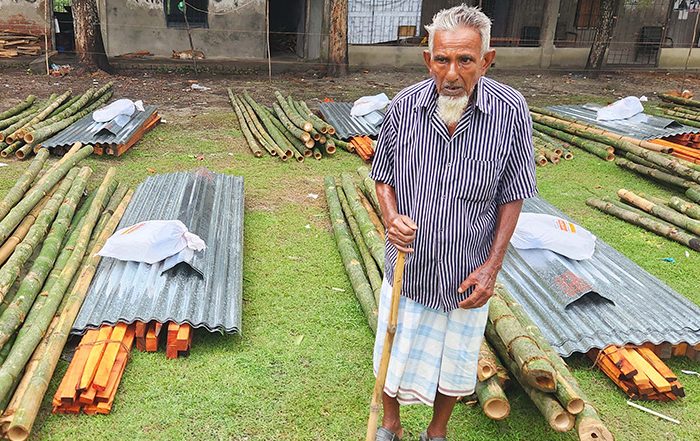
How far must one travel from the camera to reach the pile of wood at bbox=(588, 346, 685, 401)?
3.71 metres

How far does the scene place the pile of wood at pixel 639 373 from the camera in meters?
3.71

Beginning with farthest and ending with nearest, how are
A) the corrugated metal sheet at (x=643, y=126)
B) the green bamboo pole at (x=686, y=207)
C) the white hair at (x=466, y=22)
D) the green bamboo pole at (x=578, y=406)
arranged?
the corrugated metal sheet at (x=643, y=126), the green bamboo pole at (x=686, y=207), the green bamboo pole at (x=578, y=406), the white hair at (x=466, y=22)

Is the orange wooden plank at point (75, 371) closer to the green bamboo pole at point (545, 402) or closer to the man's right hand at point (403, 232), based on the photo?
the man's right hand at point (403, 232)

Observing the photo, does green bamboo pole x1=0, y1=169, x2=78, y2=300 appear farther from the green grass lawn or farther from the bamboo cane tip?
the bamboo cane tip

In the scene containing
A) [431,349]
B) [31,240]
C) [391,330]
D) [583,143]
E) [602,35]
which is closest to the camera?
[391,330]

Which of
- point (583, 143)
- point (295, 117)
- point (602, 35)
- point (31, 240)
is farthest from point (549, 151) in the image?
point (602, 35)

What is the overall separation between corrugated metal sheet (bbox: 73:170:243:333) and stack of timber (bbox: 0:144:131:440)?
17 centimetres

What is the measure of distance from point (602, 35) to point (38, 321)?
16036 millimetres

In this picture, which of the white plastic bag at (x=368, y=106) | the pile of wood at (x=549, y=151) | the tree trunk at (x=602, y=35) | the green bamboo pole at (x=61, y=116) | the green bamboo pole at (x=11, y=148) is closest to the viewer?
the green bamboo pole at (x=11, y=148)

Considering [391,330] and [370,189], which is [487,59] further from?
[370,189]

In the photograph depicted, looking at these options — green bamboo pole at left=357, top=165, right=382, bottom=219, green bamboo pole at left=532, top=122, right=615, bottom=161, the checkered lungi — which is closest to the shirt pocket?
the checkered lungi

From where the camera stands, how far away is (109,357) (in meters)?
3.68

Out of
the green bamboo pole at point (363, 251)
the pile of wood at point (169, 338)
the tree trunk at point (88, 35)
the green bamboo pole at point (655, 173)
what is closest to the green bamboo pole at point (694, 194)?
the green bamboo pole at point (655, 173)

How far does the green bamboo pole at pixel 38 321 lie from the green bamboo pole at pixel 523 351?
291 centimetres
